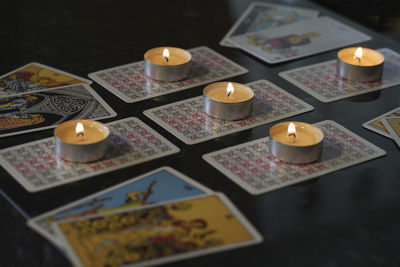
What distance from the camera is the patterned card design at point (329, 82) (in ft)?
4.69

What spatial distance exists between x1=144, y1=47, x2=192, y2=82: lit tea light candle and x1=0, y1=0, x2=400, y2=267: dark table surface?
0.05 meters

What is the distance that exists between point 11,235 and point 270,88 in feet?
2.13

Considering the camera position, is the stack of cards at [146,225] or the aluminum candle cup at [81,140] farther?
the aluminum candle cup at [81,140]

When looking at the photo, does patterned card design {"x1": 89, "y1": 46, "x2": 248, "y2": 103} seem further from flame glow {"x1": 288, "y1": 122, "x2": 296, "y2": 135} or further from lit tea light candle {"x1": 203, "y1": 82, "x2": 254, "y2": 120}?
flame glow {"x1": 288, "y1": 122, "x2": 296, "y2": 135}

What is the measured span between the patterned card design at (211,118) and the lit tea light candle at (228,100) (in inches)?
0.5

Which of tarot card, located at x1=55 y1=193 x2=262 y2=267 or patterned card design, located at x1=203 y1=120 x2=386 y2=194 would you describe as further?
patterned card design, located at x1=203 y1=120 x2=386 y2=194

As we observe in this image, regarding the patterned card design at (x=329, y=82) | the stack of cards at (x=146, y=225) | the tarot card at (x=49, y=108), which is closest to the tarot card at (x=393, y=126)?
the patterned card design at (x=329, y=82)

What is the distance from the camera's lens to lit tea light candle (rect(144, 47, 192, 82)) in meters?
1.43

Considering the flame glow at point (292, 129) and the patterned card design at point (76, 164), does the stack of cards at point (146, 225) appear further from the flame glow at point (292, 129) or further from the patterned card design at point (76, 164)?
the flame glow at point (292, 129)

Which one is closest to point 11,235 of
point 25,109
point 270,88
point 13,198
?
point 13,198

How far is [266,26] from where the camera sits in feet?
5.74

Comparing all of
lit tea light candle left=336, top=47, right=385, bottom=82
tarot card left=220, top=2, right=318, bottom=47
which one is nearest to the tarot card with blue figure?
lit tea light candle left=336, top=47, right=385, bottom=82

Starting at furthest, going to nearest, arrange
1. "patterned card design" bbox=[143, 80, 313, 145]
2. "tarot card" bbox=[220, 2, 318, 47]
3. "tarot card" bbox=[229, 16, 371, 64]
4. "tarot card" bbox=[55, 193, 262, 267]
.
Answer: "tarot card" bbox=[220, 2, 318, 47], "tarot card" bbox=[229, 16, 371, 64], "patterned card design" bbox=[143, 80, 313, 145], "tarot card" bbox=[55, 193, 262, 267]

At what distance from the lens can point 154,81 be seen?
1.45m
